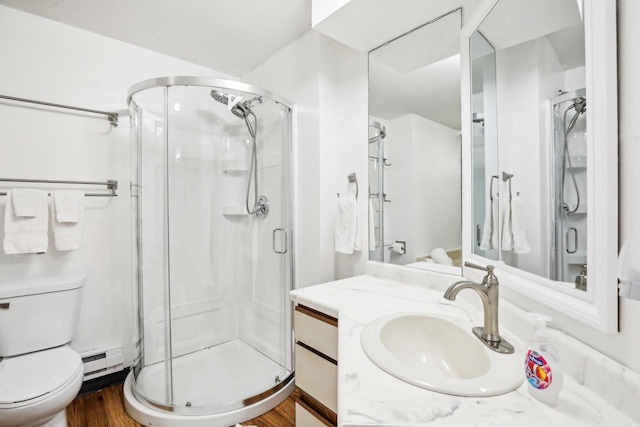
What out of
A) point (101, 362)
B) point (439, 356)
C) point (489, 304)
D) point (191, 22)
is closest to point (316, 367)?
point (439, 356)

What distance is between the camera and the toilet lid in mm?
1291

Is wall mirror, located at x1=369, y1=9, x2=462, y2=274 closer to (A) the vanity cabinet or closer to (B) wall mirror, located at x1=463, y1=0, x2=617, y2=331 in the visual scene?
(B) wall mirror, located at x1=463, y1=0, x2=617, y2=331

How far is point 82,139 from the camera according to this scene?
1987mm

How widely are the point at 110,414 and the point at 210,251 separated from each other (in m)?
1.07

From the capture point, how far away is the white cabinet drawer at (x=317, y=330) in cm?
122

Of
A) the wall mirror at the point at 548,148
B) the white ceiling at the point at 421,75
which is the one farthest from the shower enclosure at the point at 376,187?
the wall mirror at the point at 548,148

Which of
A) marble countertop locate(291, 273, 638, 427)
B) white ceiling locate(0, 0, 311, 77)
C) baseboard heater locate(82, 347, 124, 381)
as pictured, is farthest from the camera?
baseboard heater locate(82, 347, 124, 381)

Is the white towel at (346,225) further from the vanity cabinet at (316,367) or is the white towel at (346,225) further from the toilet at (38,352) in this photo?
the toilet at (38,352)

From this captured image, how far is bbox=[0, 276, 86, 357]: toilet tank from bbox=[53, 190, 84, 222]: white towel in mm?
370

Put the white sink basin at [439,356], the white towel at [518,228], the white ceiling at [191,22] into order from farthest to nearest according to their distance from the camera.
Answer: the white ceiling at [191,22] → the white towel at [518,228] → the white sink basin at [439,356]

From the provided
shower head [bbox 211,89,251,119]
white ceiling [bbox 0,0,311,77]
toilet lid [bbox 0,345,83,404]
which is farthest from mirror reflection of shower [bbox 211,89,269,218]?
toilet lid [bbox 0,345,83,404]

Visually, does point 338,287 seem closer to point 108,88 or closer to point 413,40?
point 413,40

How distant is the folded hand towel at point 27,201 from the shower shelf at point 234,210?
1014mm

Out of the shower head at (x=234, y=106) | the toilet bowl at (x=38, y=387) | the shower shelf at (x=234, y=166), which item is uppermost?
the shower head at (x=234, y=106)
